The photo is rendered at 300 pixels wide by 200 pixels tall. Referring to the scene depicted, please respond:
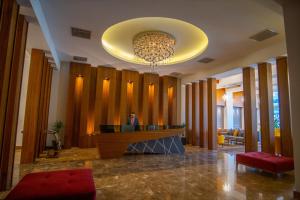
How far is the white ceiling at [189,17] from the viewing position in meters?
3.73

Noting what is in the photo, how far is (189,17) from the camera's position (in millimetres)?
4207

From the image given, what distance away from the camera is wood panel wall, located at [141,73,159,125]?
893 centimetres

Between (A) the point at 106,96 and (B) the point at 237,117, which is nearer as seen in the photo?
(A) the point at 106,96

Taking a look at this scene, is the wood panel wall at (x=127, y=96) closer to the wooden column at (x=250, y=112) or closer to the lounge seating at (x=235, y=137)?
the wooden column at (x=250, y=112)

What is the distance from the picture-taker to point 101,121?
813cm

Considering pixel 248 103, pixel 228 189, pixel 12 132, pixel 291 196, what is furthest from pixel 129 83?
pixel 291 196

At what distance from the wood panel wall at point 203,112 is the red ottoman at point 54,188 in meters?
6.92

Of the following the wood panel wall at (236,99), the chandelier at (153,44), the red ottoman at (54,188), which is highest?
the chandelier at (153,44)

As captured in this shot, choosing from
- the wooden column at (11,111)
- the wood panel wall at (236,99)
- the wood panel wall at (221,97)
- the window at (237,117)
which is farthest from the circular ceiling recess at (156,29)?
the window at (237,117)

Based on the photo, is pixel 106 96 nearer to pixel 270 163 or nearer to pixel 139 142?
pixel 139 142

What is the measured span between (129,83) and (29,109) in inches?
187

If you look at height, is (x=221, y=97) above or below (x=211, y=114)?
above

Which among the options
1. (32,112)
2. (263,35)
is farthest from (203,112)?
(32,112)

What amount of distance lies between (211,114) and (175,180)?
5.17m
